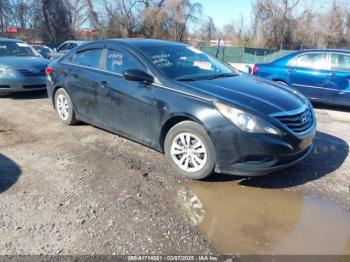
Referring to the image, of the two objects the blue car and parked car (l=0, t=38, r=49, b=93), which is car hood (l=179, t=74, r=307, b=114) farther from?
parked car (l=0, t=38, r=49, b=93)

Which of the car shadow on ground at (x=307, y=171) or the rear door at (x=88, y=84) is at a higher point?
the rear door at (x=88, y=84)

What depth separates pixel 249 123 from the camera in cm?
369

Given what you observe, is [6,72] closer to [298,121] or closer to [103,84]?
[103,84]

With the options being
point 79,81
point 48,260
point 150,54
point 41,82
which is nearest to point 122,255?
point 48,260

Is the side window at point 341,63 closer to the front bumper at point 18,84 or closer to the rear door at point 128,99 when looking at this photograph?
the rear door at point 128,99

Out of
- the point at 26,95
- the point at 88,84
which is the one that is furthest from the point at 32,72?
the point at 88,84

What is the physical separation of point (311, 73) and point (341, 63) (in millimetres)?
696

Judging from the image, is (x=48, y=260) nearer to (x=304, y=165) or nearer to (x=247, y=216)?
(x=247, y=216)

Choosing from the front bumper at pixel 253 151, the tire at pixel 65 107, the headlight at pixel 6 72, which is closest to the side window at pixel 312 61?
the front bumper at pixel 253 151

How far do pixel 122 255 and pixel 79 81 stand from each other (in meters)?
3.47

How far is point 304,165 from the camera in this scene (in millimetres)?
4598

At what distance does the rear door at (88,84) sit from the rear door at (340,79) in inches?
220

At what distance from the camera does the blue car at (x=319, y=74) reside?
809 cm

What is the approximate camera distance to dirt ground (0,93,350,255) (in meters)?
2.97
